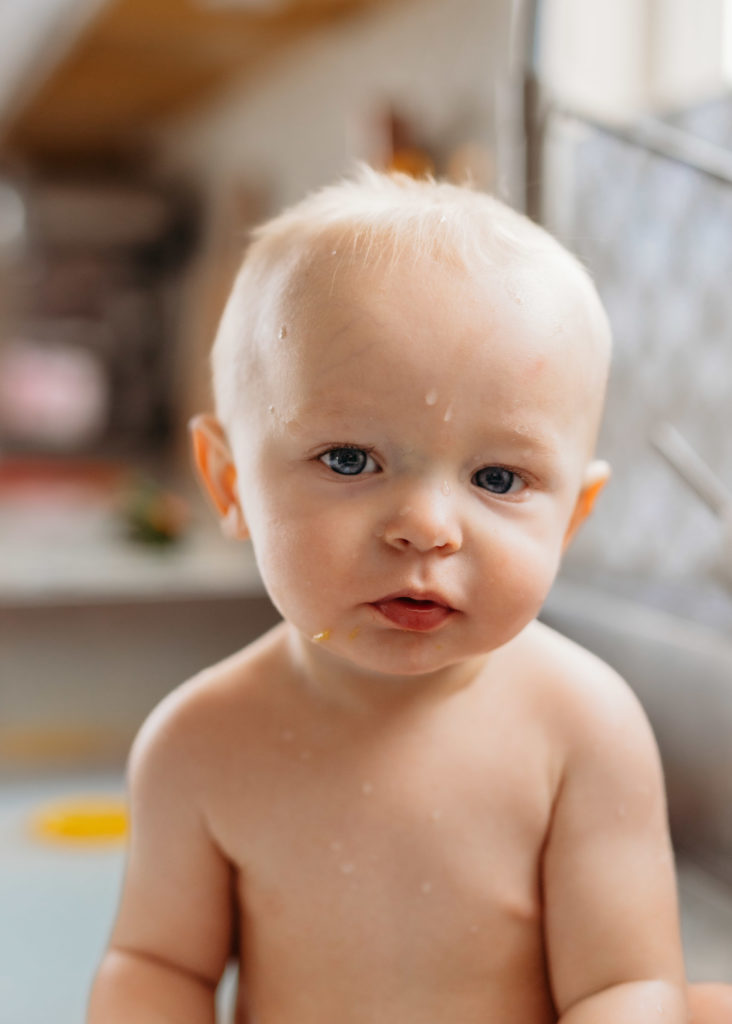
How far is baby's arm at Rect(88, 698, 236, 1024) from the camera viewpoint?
1.57 feet

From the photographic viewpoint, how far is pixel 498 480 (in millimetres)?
415

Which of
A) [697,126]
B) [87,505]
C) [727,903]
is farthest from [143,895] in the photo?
[87,505]

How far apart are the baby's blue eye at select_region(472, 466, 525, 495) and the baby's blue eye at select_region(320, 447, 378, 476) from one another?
4 cm

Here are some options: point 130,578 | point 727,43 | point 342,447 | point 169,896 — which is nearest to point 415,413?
point 342,447

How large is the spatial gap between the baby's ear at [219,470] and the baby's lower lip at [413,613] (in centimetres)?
10

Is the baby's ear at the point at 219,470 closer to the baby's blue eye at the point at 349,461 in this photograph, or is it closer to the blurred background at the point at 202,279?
the baby's blue eye at the point at 349,461

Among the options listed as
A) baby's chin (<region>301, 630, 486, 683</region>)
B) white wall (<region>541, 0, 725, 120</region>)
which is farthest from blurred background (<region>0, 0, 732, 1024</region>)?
baby's chin (<region>301, 630, 486, 683</region>)

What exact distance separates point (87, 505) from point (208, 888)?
2.46 meters

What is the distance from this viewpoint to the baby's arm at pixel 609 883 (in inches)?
17.5

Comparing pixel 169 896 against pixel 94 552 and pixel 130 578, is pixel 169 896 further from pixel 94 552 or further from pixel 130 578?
pixel 94 552

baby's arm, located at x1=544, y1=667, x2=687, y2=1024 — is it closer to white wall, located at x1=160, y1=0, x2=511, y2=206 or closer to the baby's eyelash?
the baby's eyelash

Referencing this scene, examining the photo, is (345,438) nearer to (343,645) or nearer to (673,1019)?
(343,645)

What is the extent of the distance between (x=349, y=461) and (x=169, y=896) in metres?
0.22

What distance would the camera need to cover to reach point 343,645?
420 mm
